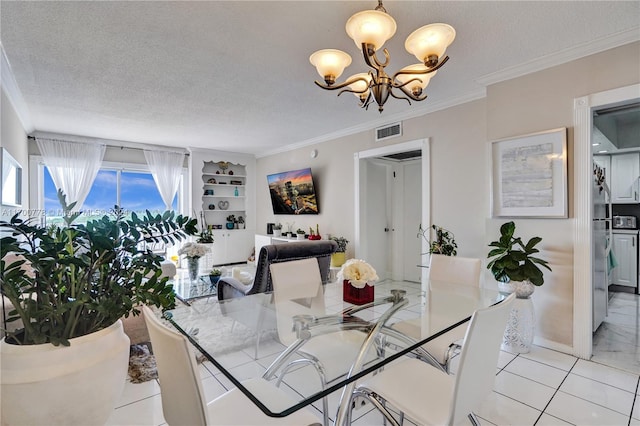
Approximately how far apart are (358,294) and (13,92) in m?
4.22

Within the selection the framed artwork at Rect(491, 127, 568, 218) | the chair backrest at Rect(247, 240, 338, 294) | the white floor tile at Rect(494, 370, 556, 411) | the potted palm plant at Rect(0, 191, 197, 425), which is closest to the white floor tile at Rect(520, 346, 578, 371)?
the white floor tile at Rect(494, 370, 556, 411)

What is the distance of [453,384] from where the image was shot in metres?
1.32

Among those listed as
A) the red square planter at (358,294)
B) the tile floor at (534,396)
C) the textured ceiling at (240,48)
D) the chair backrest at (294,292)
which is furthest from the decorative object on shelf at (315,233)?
the red square planter at (358,294)

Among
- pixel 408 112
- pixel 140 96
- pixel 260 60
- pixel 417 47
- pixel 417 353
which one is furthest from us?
pixel 408 112

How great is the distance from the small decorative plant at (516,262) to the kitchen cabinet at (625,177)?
333 cm

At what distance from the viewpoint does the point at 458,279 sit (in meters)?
2.48

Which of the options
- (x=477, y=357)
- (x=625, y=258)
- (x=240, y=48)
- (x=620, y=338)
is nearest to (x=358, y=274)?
(x=477, y=357)

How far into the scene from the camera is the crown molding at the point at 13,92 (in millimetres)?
2768

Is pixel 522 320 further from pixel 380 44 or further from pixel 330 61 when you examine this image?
Result: pixel 330 61

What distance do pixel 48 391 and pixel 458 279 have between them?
247 cm

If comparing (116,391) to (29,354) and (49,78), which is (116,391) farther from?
(49,78)

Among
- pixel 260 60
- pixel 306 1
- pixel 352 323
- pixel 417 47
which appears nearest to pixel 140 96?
pixel 260 60

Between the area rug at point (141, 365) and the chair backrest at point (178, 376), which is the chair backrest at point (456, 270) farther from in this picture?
the area rug at point (141, 365)

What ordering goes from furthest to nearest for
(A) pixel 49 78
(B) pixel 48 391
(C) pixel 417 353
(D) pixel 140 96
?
(D) pixel 140 96
(A) pixel 49 78
(C) pixel 417 353
(B) pixel 48 391
